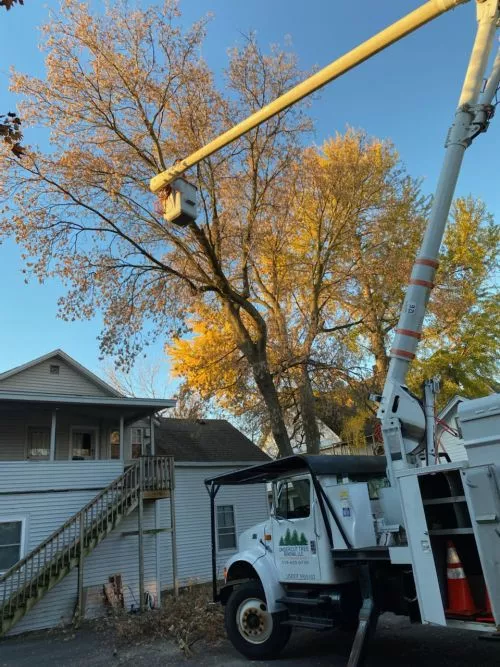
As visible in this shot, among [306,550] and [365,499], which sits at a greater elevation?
[365,499]

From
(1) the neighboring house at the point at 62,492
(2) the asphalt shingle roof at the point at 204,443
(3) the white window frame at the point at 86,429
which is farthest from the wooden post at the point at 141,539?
(2) the asphalt shingle roof at the point at 204,443

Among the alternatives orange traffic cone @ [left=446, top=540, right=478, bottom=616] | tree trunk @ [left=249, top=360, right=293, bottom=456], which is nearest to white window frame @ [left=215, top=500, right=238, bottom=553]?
tree trunk @ [left=249, top=360, right=293, bottom=456]

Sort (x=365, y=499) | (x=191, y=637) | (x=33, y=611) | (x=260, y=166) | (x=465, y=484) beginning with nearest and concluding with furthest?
(x=465, y=484)
(x=365, y=499)
(x=191, y=637)
(x=33, y=611)
(x=260, y=166)

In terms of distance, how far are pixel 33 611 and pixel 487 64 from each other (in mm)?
15728

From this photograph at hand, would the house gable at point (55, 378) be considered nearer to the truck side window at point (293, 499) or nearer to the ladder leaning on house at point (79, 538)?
the ladder leaning on house at point (79, 538)

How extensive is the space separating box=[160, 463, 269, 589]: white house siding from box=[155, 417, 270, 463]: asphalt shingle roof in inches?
25.8

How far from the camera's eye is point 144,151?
15.6 m

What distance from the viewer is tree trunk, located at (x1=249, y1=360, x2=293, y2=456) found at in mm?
15484

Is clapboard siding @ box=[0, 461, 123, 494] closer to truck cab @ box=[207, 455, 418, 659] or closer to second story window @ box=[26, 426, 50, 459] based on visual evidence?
second story window @ box=[26, 426, 50, 459]

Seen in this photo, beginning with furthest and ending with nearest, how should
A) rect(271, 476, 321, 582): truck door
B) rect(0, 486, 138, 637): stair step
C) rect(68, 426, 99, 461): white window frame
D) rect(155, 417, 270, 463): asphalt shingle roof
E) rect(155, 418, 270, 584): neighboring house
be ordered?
rect(155, 417, 270, 463): asphalt shingle roof, rect(155, 418, 270, 584): neighboring house, rect(68, 426, 99, 461): white window frame, rect(0, 486, 138, 637): stair step, rect(271, 476, 321, 582): truck door

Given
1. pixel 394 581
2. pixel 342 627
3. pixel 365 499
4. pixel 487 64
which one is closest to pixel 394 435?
pixel 365 499

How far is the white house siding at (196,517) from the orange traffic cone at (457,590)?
45.6 feet

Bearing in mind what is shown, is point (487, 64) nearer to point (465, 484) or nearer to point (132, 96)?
point (465, 484)

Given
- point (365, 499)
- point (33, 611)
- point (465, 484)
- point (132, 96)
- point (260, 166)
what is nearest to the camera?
point (465, 484)
